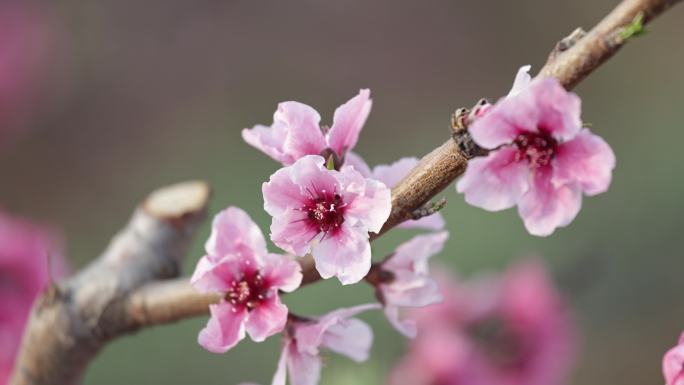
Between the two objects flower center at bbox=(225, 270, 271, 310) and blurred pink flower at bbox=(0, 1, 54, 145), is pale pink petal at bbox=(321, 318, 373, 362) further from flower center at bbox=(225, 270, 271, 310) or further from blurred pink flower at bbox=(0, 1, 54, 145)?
blurred pink flower at bbox=(0, 1, 54, 145)

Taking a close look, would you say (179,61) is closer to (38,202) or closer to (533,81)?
(38,202)

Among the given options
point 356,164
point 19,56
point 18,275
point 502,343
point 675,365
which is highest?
point 19,56

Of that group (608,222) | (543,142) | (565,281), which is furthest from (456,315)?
(608,222)

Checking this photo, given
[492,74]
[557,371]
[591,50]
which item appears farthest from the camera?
[492,74]

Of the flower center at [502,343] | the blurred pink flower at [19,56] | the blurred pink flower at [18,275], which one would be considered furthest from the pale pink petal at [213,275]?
the blurred pink flower at [19,56]

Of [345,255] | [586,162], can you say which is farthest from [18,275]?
[586,162]

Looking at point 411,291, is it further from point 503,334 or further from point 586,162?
point 503,334
